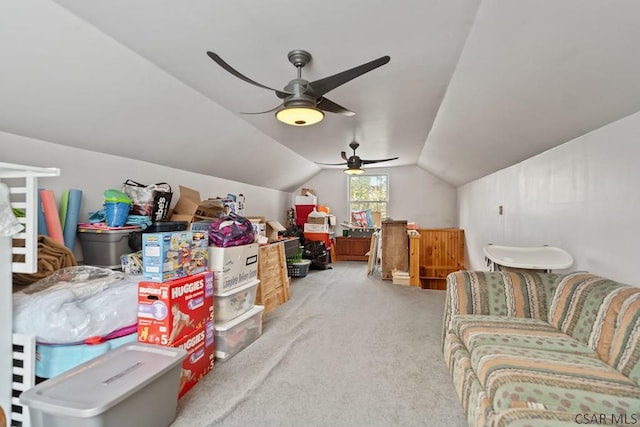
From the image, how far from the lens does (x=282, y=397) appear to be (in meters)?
1.97

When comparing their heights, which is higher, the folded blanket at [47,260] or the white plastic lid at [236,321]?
the folded blanket at [47,260]

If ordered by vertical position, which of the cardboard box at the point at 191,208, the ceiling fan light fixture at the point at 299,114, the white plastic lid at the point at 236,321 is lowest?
the white plastic lid at the point at 236,321

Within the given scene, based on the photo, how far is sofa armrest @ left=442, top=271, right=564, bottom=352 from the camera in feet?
7.47

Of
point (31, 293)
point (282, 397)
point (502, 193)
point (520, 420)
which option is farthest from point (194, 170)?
point (502, 193)

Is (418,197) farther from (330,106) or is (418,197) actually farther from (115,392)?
(115,392)

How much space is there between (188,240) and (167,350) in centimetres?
81

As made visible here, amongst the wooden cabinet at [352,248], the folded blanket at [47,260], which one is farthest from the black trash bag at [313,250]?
the folded blanket at [47,260]

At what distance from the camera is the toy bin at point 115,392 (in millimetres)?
1282

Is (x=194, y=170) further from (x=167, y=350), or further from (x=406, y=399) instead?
(x=406, y=399)

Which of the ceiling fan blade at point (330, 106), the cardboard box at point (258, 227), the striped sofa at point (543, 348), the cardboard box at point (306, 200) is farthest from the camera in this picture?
the cardboard box at point (306, 200)

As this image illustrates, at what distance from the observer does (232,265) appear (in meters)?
2.62

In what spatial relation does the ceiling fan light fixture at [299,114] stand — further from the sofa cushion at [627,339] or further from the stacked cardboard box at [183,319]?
the sofa cushion at [627,339]

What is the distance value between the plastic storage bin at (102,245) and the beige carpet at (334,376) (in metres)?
1.30

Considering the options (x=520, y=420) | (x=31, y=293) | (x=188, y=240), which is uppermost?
(x=188, y=240)
